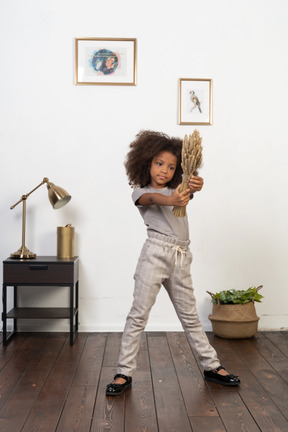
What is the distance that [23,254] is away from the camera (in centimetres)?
338

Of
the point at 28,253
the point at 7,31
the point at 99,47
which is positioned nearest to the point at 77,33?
the point at 99,47

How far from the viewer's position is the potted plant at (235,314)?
3.34m

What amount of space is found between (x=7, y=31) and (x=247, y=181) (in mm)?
1925

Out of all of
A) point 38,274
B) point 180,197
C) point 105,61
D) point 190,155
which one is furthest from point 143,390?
point 105,61

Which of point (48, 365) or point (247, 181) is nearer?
point (48, 365)

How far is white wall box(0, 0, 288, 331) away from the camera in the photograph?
3.62 meters

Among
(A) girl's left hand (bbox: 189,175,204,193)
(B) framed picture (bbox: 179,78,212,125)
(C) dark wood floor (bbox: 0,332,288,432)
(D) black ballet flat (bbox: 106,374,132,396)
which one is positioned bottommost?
(C) dark wood floor (bbox: 0,332,288,432)

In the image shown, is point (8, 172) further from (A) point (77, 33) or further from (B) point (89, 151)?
(A) point (77, 33)

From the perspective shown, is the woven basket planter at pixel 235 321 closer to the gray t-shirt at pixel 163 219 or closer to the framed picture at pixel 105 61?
the gray t-shirt at pixel 163 219

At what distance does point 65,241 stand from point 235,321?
1193 millimetres

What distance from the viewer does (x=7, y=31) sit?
3.60m

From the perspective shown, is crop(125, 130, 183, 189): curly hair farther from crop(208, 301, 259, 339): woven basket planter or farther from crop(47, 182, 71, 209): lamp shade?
crop(208, 301, 259, 339): woven basket planter

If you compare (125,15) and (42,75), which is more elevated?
(125,15)

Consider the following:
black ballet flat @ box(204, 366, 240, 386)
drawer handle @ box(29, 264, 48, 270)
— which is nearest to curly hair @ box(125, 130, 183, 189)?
black ballet flat @ box(204, 366, 240, 386)
